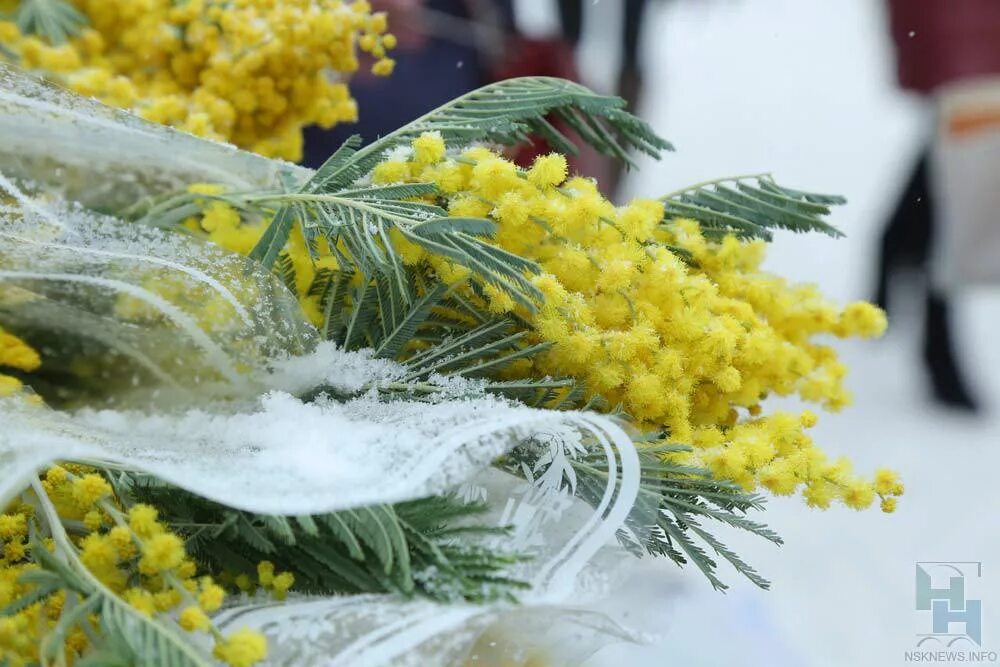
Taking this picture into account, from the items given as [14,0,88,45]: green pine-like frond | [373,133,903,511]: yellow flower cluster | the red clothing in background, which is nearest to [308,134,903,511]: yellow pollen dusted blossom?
[373,133,903,511]: yellow flower cluster

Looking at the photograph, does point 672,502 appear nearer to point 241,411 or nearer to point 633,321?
point 633,321

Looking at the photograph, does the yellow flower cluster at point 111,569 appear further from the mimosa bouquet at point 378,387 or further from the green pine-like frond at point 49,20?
the green pine-like frond at point 49,20

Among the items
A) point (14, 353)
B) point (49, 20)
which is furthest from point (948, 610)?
point (49, 20)

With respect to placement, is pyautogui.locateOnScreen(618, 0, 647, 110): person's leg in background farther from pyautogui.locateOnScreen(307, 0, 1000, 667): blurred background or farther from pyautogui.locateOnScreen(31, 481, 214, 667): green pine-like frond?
pyautogui.locateOnScreen(31, 481, 214, 667): green pine-like frond

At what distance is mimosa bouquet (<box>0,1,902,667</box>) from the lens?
33cm

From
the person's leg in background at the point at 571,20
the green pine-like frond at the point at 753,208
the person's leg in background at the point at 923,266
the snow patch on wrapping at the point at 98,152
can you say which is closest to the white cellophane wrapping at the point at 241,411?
the snow patch on wrapping at the point at 98,152

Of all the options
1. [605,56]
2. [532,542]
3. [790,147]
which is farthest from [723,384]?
[790,147]

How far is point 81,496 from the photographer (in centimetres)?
36

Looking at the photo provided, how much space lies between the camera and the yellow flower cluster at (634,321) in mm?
401

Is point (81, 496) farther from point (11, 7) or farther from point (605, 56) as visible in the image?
point (605, 56)

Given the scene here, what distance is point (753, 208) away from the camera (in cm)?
49

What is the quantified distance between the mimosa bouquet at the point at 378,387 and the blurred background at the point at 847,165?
0.51 metres

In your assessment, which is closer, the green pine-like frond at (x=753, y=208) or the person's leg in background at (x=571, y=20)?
the green pine-like frond at (x=753, y=208)

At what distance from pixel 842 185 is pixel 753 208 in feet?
4.45
